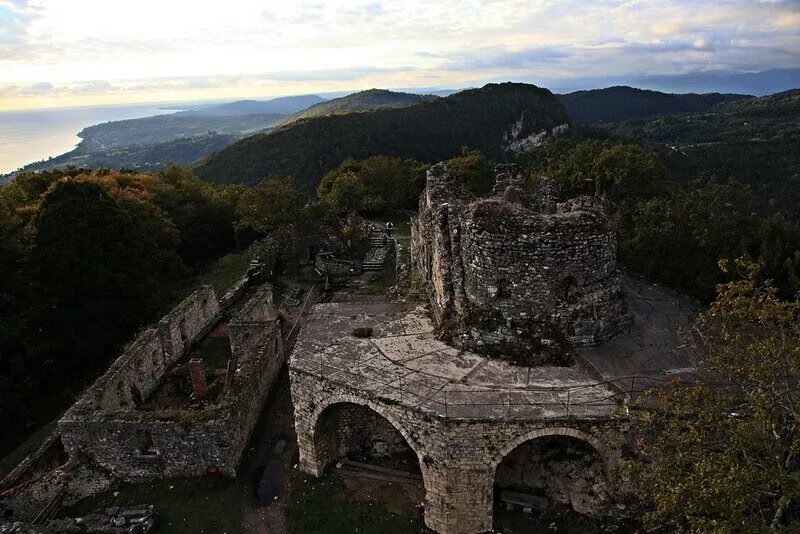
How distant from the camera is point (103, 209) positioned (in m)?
26.8

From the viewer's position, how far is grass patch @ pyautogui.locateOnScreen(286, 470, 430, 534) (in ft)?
47.0

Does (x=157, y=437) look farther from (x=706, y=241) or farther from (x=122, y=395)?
(x=706, y=241)

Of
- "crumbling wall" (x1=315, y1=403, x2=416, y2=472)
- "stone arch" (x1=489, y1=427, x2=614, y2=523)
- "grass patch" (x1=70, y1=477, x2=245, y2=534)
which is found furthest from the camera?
"crumbling wall" (x1=315, y1=403, x2=416, y2=472)

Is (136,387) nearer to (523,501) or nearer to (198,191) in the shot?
(523,501)

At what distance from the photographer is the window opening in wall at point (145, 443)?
16.1 metres

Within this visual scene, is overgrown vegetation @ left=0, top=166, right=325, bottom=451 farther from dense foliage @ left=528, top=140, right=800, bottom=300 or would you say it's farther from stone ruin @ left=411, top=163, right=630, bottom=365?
dense foliage @ left=528, top=140, right=800, bottom=300

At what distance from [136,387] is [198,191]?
99.7ft

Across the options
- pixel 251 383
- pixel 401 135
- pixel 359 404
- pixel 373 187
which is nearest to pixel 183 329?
pixel 251 383

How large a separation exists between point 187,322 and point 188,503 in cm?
1108

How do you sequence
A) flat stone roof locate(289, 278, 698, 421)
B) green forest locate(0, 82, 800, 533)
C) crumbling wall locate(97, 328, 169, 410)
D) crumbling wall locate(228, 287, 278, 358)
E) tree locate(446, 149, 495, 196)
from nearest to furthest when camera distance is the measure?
green forest locate(0, 82, 800, 533), flat stone roof locate(289, 278, 698, 421), crumbling wall locate(97, 328, 169, 410), crumbling wall locate(228, 287, 278, 358), tree locate(446, 149, 495, 196)

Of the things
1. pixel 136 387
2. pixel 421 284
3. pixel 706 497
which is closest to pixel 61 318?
pixel 136 387

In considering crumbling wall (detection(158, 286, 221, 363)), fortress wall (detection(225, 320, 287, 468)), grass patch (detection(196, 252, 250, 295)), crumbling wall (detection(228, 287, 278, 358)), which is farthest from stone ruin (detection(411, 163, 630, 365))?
grass patch (detection(196, 252, 250, 295))

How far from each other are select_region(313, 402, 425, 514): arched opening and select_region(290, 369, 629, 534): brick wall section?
141cm

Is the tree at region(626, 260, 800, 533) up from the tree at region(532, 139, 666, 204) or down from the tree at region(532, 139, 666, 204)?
down
